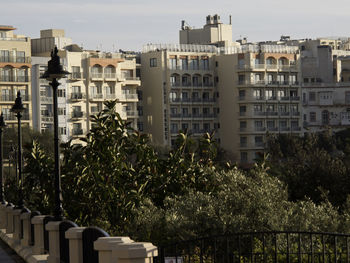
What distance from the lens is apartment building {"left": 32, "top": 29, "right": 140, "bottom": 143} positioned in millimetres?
118438

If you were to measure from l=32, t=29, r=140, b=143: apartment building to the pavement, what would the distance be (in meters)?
86.8

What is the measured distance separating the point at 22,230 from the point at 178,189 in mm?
7040

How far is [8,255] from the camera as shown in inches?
1017

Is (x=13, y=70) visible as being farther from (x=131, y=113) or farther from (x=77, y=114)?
(x=131, y=113)

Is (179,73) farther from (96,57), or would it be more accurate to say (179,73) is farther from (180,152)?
(180,152)

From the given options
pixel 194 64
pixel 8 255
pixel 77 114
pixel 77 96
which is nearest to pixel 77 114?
pixel 77 114

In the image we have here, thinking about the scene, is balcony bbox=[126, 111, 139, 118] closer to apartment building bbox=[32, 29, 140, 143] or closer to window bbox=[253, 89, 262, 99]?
apartment building bbox=[32, 29, 140, 143]

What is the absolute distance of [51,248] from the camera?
70.1 ft

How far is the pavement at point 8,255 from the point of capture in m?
24.2

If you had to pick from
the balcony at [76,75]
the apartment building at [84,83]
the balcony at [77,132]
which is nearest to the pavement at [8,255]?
the apartment building at [84,83]

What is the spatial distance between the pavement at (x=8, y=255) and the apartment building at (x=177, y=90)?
9553cm

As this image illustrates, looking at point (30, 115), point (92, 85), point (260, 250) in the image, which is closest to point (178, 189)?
point (260, 250)

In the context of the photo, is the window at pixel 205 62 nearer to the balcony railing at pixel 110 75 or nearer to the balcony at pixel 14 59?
the balcony railing at pixel 110 75

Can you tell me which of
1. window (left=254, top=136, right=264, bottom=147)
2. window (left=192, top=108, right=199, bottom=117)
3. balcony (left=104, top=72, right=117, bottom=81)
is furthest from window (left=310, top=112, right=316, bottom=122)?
balcony (left=104, top=72, right=117, bottom=81)
